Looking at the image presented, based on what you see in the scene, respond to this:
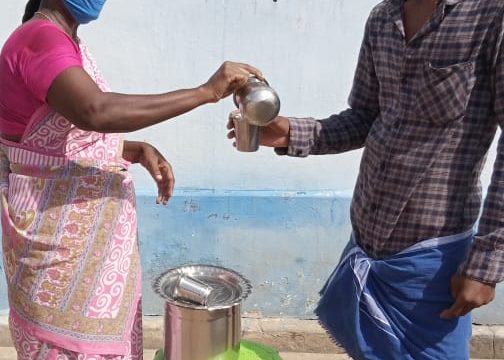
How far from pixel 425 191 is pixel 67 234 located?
3.15 feet

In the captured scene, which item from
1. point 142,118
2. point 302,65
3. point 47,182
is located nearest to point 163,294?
point 47,182

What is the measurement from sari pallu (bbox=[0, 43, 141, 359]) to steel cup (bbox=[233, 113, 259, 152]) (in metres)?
0.35

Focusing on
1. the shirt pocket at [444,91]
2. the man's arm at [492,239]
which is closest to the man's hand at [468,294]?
the man's arm at [492,239]

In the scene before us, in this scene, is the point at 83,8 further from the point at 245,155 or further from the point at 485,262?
the point at 245,155

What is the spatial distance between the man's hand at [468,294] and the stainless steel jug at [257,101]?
657 mm

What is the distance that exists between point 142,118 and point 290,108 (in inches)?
73.9

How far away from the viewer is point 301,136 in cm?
214

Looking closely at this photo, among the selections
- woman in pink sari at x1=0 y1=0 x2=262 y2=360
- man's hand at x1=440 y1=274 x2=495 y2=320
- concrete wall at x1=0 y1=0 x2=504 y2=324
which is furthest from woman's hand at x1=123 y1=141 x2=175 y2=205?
concrete wall at x1=0 y1=0 x2=504 y2=324

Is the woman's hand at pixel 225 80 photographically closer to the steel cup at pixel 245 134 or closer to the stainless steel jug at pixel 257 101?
the stainless steel jug at pixel 257 101

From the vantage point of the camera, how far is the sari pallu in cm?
183

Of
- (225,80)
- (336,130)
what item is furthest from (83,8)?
(336,130)

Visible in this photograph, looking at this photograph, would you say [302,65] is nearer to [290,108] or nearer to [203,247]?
[290,108]

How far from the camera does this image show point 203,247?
3.61 metres

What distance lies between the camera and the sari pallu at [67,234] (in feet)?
6.00
